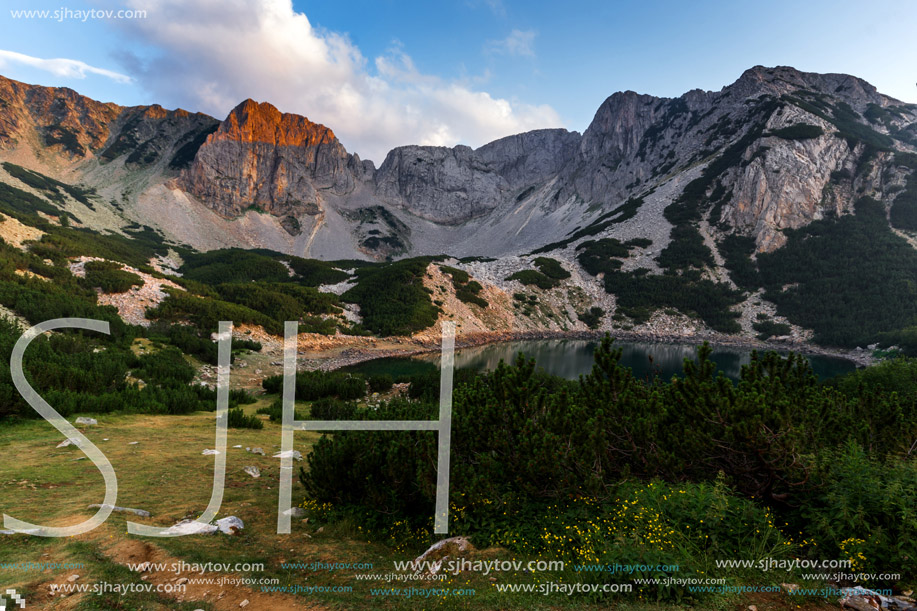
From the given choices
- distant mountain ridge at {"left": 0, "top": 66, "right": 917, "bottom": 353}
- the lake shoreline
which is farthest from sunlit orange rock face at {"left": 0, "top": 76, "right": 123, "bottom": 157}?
the lake shoreline

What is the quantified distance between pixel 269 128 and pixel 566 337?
143 metres

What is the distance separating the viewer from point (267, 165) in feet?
469

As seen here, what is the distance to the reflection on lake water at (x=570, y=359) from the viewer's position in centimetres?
3412

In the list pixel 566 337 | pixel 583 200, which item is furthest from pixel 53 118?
pixel 566 337

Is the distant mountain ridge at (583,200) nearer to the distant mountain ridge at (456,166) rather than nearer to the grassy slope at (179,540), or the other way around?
the distant mountain ridge at (456,166)

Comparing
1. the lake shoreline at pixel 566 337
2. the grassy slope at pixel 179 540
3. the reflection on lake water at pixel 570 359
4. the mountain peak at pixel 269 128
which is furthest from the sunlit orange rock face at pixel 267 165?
the grassy slope at pixel 179 540

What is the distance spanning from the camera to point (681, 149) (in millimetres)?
116438

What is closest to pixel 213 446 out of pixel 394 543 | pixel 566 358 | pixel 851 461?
pixel 394 543

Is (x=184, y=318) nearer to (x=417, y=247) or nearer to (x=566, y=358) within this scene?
(x=566, y=358)

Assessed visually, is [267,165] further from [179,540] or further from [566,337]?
[179,540]

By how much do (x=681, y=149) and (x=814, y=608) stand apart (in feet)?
452

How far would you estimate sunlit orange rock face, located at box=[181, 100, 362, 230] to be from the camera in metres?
129

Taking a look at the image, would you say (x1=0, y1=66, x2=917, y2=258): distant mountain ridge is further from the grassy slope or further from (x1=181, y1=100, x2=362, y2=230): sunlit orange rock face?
the grassy slope

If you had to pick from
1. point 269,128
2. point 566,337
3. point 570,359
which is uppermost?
point 269,128
